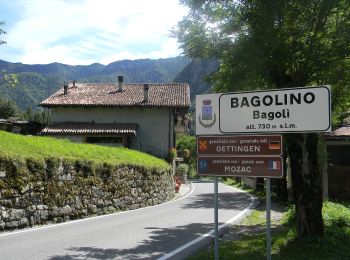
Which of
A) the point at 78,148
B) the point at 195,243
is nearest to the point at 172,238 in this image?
the point at 195,243

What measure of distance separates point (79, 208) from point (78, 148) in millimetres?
3342

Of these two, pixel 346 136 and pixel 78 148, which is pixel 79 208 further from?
pixel 346 136

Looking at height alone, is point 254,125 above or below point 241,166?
above

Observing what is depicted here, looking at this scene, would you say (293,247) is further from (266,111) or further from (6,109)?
(6,109)

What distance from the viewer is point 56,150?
14.8 meters

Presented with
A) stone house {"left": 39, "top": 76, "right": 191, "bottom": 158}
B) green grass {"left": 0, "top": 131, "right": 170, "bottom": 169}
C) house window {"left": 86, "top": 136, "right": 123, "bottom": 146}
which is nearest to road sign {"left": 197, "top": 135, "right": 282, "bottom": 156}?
green grass {"left": 0, "top": 131, "right": 170, "bottom": 169}

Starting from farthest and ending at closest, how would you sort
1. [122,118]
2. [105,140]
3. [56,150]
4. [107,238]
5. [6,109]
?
[6,109] → [122,118] → [105,140] → [56,150] → [107,238]

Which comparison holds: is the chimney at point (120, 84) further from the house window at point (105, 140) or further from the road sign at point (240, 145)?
the road sign at point (240, 145)

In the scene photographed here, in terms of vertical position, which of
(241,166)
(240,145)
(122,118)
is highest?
(122,118)

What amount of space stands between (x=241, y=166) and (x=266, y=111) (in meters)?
0.80

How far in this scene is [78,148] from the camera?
1714cm

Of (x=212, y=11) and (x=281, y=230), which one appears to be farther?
(x=281, y=230)

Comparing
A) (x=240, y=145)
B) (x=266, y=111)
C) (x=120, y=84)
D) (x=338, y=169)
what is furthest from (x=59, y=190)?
(x=120, y=84)

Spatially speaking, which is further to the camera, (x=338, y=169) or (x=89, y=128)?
(x=89, y=128)
